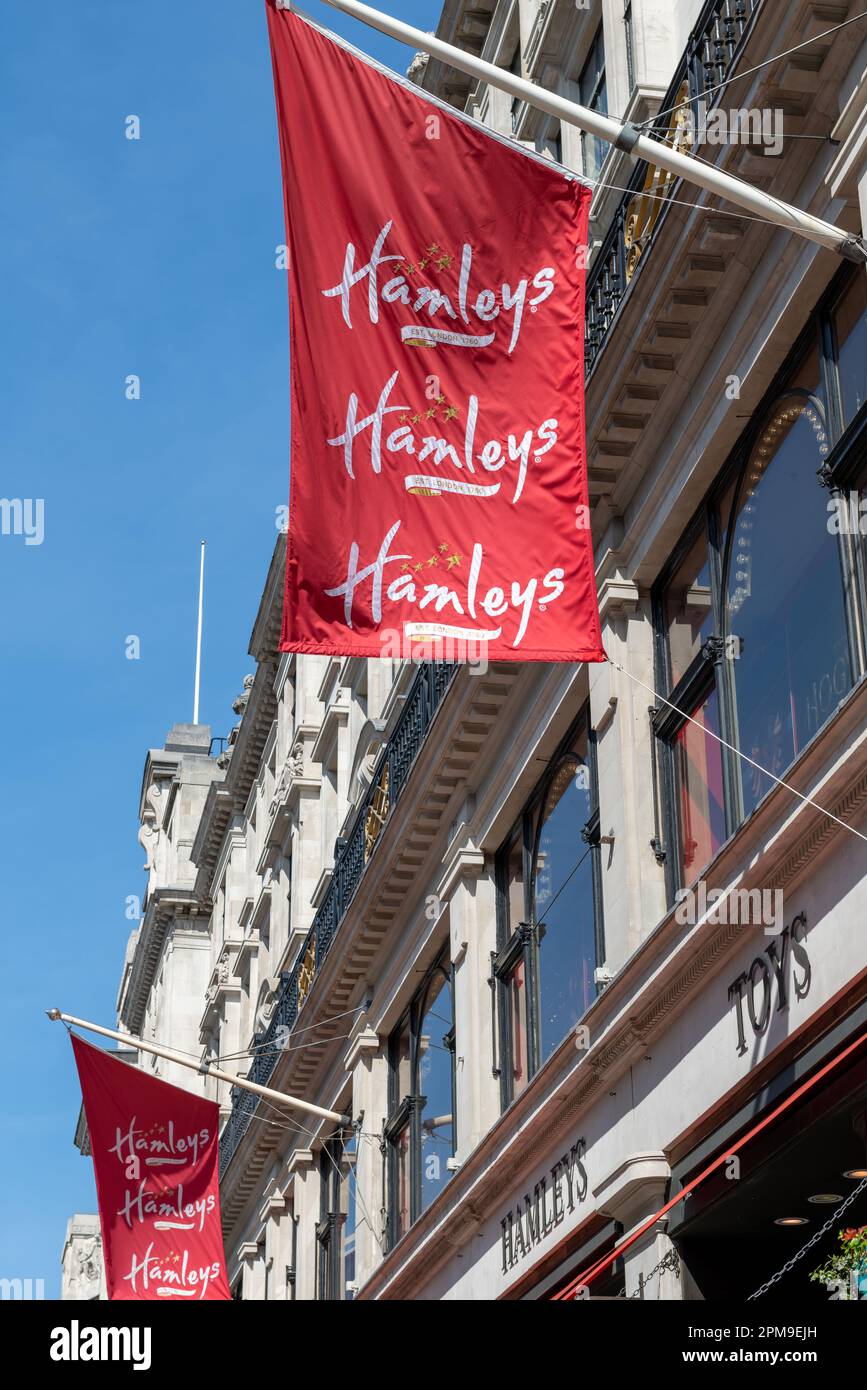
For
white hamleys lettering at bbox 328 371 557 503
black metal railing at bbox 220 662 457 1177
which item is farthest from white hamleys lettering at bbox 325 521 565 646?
black metal railing at bbox 220 662 457 1177

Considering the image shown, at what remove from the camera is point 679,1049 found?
583 inches

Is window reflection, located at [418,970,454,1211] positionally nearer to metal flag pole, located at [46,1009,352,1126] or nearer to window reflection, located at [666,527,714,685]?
metal flag pole, located at [46,1009,352,1126]

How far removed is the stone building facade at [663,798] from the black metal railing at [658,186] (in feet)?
0.16

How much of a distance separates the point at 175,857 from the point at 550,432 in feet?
169

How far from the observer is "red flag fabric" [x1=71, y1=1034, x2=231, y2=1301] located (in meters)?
22.5

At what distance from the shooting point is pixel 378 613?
1127cm

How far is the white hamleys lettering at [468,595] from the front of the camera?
11.1 m

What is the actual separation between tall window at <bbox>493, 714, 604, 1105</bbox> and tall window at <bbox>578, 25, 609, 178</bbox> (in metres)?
6.30

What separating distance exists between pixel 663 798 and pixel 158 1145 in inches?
361

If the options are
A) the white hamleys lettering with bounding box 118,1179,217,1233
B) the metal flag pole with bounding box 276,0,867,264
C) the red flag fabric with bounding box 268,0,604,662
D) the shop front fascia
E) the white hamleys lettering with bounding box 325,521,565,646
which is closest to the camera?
the metal flag pole with bounding box 276,0,867,264

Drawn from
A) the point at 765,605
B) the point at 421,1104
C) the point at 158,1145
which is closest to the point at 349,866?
the point at 421,1104

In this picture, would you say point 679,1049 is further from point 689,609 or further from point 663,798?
point 689,609

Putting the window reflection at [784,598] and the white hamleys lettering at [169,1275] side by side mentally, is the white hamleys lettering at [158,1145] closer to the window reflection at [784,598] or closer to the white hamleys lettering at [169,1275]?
the white hamleys lettering at [169,1275]
